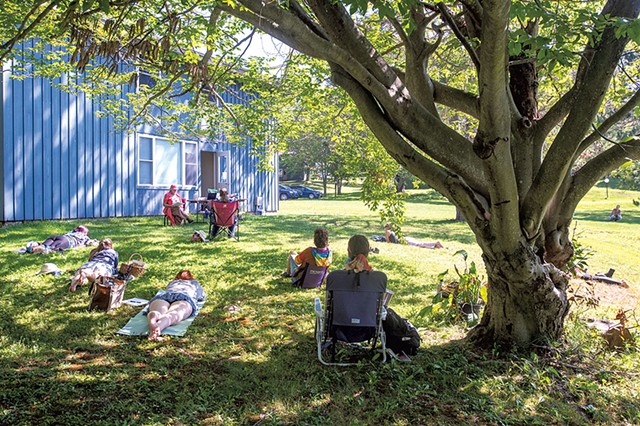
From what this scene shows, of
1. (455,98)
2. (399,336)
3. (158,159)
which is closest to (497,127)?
(455,98)

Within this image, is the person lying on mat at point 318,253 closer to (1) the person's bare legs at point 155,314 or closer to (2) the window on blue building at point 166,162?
(1) the person's bare legs at point 155,314

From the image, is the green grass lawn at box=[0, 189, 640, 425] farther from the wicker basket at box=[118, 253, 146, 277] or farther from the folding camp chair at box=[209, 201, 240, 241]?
the folding camp chair at box=[209, 201, 240, 241]

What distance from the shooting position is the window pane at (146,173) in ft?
53.2

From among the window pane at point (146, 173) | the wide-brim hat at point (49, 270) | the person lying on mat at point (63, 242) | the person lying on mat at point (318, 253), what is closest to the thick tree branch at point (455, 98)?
the person lying on mat at point (318, 253)

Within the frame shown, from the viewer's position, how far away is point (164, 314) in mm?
4969

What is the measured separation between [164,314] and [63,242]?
5.18m

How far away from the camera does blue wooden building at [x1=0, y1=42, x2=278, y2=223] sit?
12297mm

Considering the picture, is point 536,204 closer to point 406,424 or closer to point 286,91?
point 406,424

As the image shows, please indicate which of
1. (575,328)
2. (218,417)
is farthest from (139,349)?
(575,328)

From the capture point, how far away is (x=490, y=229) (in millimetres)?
4082

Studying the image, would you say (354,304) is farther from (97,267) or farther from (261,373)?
(97,267)

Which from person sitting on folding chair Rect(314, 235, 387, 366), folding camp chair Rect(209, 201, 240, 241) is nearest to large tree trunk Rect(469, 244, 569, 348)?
person sitting on folding chair Rect(314, 235, 387, 366)

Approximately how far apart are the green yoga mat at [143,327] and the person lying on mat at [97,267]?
1417 mm

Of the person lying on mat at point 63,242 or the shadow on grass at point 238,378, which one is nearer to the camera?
the shadow on grass at point 238,378
